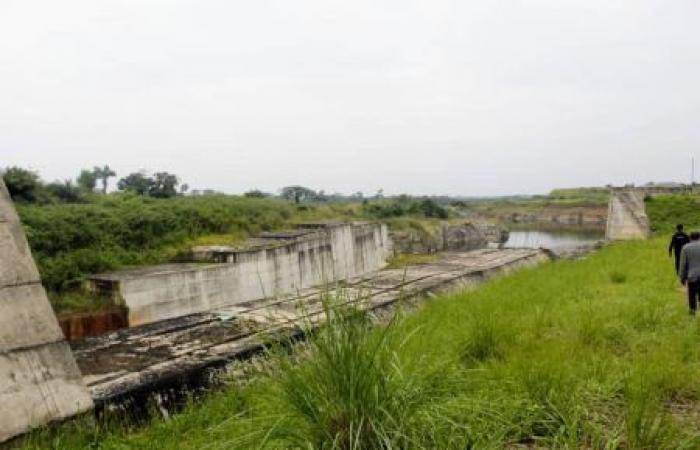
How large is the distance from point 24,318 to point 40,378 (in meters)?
0.39

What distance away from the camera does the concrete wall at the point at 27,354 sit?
10.5ft

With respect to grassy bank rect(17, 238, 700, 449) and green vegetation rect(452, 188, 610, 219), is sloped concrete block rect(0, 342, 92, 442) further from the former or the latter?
green vegetation rect(452, 188, 610, 219)

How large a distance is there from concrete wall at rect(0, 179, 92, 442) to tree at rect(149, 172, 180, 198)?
826 inches

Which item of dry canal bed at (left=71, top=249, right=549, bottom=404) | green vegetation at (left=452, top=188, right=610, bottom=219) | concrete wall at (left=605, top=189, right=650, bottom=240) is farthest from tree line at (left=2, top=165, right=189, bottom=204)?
green vegetation at (left=452, top=188, right=610, bottom=219)

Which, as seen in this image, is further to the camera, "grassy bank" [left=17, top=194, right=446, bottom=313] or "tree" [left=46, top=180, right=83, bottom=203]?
"tree" [left=46, top=180, right=83, bottom=203]

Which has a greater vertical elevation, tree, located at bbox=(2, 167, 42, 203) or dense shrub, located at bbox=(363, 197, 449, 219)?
tree, located at bbox=(2, 167, 42, 203)

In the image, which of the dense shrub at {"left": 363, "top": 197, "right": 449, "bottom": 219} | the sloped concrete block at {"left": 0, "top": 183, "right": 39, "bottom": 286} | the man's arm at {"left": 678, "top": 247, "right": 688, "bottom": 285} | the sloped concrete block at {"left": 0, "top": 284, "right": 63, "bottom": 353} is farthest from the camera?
the dense shrub at {"left": 363, "top": 197, "right": 449, "bottom": 219}

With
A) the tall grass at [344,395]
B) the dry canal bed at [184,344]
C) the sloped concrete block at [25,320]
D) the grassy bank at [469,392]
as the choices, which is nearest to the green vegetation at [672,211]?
the grassy bank at [469,392]

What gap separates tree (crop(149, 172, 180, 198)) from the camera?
78.9ft

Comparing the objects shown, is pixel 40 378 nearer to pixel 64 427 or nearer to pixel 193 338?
pixel 64 427

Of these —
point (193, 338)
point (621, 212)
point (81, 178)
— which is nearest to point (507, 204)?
point (621, 212)

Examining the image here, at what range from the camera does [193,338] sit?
5.27m

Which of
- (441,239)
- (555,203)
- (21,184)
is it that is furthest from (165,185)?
(555,203)

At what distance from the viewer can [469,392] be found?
3.05 meters
